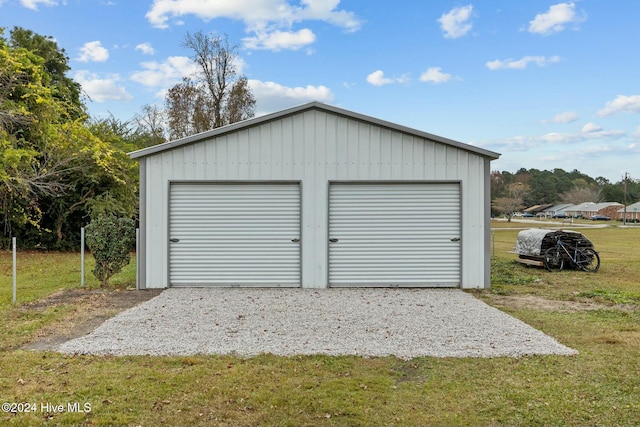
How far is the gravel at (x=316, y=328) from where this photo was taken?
4.95 m

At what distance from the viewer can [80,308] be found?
23.6ft

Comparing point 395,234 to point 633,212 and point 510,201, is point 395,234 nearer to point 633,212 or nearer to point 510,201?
point 510,201

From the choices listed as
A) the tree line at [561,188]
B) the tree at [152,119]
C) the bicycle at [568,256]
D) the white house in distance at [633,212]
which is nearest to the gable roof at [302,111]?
the bicycle at [568,256]

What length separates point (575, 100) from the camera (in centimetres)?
1550

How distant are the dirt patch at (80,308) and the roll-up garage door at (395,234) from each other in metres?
3.81

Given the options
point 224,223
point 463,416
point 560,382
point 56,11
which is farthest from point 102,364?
point 56,11

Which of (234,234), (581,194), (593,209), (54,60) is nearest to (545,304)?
(234,234)

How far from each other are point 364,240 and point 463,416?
6.11 metres

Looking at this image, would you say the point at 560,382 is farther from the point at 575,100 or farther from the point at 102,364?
the point at 575,100

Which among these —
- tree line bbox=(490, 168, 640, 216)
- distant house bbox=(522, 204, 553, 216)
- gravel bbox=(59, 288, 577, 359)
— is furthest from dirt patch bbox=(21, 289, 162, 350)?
distant house bbox=(522, 204, 553, 216)

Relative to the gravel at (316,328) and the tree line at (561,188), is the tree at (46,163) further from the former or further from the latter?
the tree line at (561,188)

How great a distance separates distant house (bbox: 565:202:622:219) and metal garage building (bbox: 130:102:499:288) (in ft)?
272

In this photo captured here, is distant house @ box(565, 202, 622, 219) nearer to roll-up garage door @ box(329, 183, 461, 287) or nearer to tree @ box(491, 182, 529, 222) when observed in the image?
tree @ box(491, 182, 529, 222)

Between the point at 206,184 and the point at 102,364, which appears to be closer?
the point at 102,364
